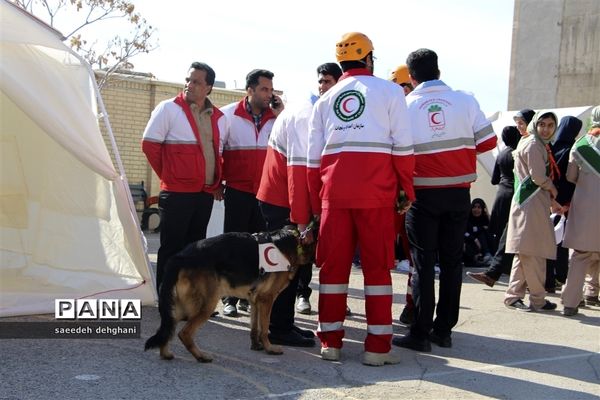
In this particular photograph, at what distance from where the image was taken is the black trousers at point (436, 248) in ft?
19.6

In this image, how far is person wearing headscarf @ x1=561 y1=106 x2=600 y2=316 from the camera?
773cm

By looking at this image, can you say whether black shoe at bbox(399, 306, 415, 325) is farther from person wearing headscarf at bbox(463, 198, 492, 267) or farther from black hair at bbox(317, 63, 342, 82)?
person wearing headscarf at bbox(463, 198, 492, 267)

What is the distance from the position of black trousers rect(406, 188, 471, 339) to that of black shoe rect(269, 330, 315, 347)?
→ 0.84 metres

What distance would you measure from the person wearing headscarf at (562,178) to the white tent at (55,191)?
4.48 m

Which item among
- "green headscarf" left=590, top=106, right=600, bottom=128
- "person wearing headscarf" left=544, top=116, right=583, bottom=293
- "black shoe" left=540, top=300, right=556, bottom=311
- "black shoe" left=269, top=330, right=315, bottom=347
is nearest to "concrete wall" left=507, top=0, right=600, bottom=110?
"person wearing headscarf" left=544, top=116, right=583, bottom=293

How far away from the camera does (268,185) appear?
6.00 meters

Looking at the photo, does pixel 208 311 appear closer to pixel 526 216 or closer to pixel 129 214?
pixel 129 214

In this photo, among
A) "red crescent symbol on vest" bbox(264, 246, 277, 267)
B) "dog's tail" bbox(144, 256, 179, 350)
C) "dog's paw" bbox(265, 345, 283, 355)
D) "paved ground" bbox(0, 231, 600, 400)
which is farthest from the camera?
"dog's paw" bbox(265, 345, 283, 355)

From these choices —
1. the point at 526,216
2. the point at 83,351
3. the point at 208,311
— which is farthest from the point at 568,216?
the point at 83,351

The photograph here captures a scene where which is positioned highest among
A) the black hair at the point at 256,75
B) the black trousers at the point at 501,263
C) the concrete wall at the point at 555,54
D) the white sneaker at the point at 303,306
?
the concrete wall at the point at 555,54

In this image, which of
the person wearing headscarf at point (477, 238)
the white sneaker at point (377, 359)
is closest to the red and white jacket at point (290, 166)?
the white sneaker at point (377, 359)

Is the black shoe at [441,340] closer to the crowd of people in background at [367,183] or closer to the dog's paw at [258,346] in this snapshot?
the crowd of people in background at [367,183]

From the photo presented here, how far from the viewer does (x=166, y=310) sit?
16.9 feet

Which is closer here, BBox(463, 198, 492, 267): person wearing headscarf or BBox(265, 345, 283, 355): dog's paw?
BBox(265, 345, 283, 355): dog's paw
